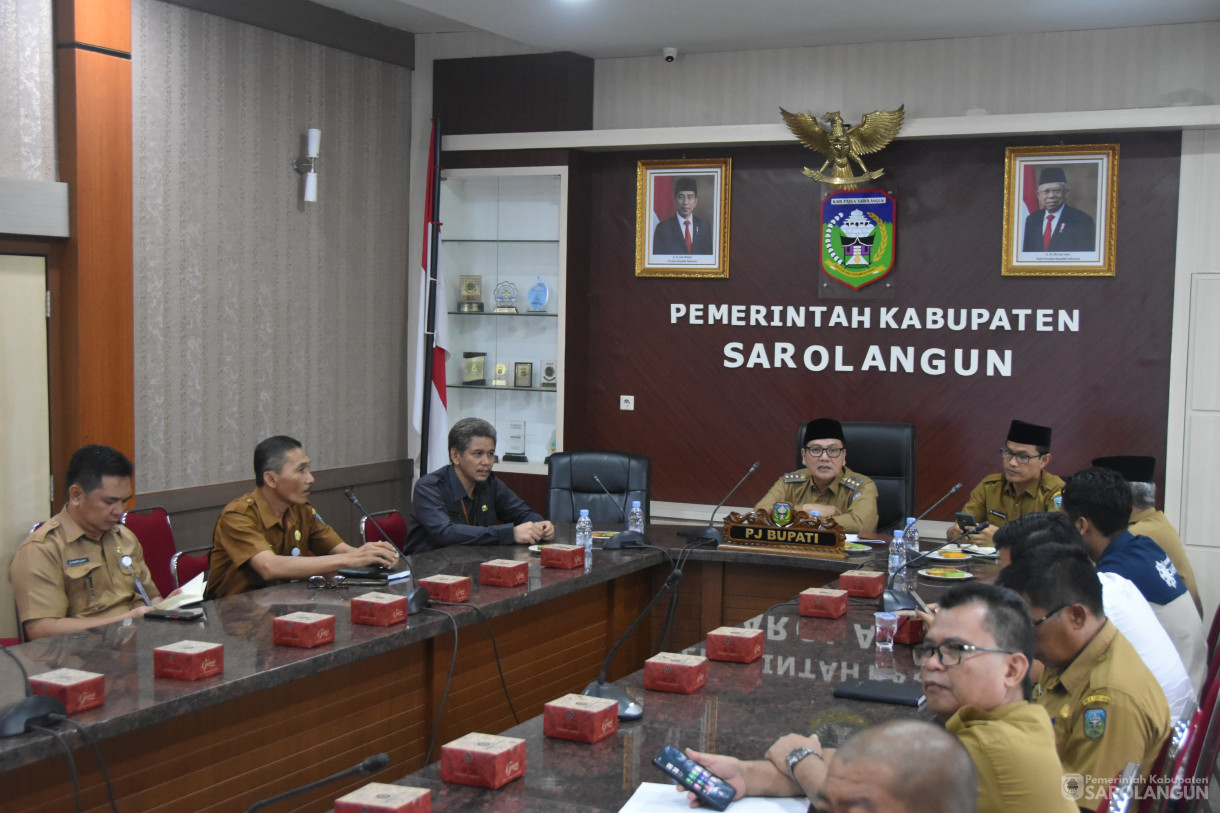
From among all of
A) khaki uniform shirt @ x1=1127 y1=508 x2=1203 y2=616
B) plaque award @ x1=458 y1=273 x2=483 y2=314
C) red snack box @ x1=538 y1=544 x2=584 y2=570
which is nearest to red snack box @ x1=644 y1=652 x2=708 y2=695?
red snack box @ x1=538 y1=544 x2=584 y2=570

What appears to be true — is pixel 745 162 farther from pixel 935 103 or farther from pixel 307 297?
pixel 307 297

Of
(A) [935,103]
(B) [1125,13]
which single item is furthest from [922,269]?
(B) [1125,13]

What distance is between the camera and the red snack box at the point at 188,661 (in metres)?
2.41

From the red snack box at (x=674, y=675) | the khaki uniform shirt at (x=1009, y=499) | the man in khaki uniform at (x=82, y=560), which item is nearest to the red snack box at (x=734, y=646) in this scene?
the red snack box at (x=674, y=675)

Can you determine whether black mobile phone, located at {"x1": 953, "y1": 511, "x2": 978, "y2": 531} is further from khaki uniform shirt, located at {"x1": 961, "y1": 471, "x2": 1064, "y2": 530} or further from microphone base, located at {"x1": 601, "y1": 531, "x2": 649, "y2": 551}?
microphone base, located at {"x1": 601, "y1": 531, "x2": 649, "y2": 551}

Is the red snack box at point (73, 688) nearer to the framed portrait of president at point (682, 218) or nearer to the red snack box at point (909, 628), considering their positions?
the red snack box at point (909, 628)

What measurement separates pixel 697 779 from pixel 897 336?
4.27 m

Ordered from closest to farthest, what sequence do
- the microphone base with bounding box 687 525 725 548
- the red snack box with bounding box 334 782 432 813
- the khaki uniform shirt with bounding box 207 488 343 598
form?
the red snack box with bounding box 334 782 432 813 → the khaki uniform shirt with bounding box 207 488 343 598 → the microphone base with bounding box 687 525 725 548

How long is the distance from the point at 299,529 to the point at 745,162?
10.7ft

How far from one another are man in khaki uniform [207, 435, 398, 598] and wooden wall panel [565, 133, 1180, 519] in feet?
8.69

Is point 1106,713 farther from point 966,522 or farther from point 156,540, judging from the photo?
point 156,540

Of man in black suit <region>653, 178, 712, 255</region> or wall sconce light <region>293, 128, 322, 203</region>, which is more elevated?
wall sconce light <region>293, 128, 322, 203</region>

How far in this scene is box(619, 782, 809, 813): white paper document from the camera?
6.14 feet

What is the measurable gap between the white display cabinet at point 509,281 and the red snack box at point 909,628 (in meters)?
3.39
